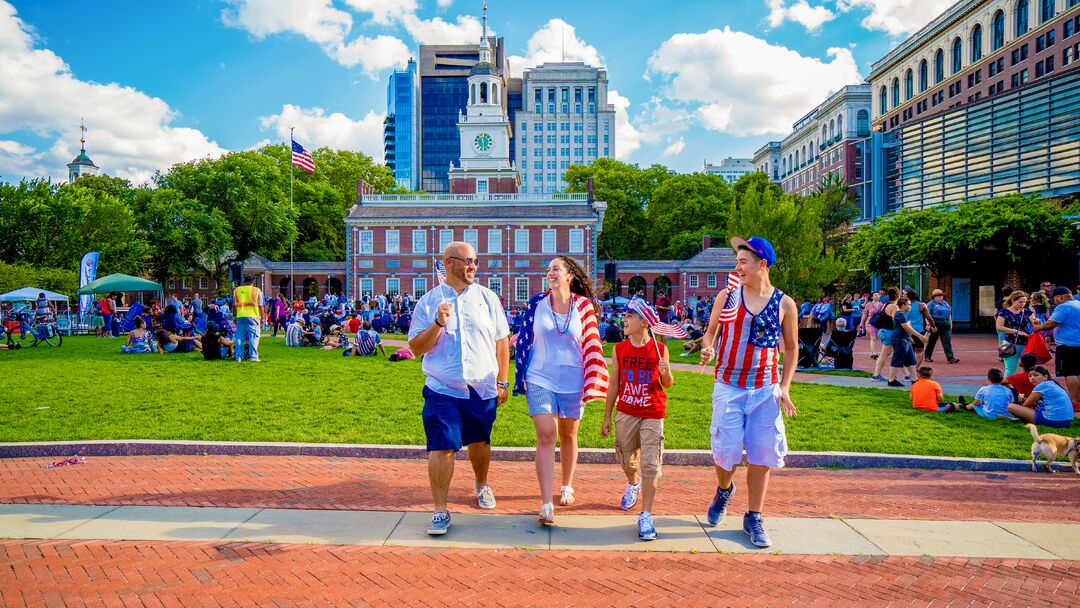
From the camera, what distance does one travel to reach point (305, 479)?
6086 mm

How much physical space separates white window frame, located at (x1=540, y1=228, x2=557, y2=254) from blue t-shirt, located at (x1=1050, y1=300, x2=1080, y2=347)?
45298mm

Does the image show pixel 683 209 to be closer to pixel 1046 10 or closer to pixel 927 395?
pixel 1046 10

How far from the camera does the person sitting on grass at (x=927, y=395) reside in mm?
9430

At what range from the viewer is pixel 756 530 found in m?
4.46

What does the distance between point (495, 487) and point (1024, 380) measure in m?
7.64

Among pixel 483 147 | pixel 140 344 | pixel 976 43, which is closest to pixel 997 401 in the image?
pixel 140 344

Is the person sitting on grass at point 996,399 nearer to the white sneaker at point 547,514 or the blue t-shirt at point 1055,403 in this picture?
the blue t-shirt at point 1055,403

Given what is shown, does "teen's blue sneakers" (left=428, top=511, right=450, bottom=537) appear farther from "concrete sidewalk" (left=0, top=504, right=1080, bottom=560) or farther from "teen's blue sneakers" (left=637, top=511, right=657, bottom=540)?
"teen's blue sneakers" (left=637, top=511, right=657, bottom=540)

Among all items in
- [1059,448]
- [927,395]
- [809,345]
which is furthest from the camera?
[809,345]

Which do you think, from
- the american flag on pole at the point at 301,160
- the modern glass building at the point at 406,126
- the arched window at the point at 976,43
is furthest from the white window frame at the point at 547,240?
the modern glass building at the point at 406,126

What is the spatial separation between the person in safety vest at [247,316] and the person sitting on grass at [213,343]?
0.56 m

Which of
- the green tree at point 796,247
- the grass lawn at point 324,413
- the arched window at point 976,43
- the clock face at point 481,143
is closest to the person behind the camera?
the grass lawn at point 324,413

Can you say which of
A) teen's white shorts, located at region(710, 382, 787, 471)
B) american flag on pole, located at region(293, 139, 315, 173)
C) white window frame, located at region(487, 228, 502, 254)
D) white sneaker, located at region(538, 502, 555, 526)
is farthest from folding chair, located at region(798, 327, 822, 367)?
white window frame, located at region(487, 228, 502, 254)

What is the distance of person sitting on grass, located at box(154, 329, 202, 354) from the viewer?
16.6 meters
